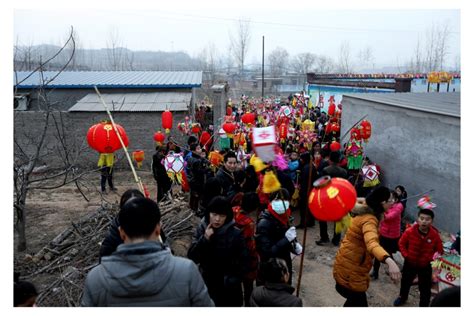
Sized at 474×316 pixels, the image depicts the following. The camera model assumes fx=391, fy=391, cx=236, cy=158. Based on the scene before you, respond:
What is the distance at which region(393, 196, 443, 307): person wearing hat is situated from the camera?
462 cm

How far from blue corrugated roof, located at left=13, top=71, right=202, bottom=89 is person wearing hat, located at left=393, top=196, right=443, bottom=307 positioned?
11273 mm

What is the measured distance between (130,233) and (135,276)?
258 mm

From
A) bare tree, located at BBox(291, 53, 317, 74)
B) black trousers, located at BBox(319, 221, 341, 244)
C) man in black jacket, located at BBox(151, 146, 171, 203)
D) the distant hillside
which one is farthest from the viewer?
bare tree, located at BBox(291, 53, 317, 74)

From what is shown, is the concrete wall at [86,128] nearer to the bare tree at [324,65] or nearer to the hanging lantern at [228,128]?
the hanging lantern at [228,128]

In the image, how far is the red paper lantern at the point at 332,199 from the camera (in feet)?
11.0

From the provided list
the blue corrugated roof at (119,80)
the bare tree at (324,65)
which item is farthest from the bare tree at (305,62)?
the blue corrugated roof at (119,80)

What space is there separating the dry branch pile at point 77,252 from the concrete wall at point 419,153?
4520 mm

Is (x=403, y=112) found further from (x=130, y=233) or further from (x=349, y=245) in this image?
(x=130, y=233)

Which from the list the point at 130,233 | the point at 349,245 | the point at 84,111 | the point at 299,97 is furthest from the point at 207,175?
the point at 299,97

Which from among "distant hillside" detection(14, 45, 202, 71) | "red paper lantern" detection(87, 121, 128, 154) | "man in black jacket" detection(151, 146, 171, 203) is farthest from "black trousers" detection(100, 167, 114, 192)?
"red paper lantern" detection(87, 121, 128, 154)

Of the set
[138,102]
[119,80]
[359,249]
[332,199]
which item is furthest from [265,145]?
[119,80]

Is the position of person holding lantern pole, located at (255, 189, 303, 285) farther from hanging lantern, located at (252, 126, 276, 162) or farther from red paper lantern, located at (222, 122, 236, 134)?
red paper lantern, located at (222, 122, 236, 134)

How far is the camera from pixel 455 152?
6.95 metres

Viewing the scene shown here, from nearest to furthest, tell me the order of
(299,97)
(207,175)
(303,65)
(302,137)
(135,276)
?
(135,276) < (207,175) < (302,137) < (299,97) < (303,65)
